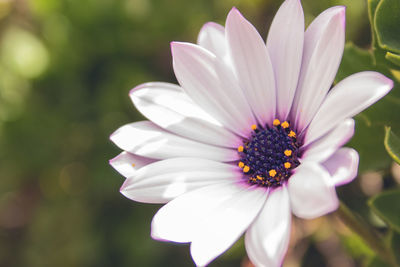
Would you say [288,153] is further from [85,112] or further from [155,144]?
[85,112]

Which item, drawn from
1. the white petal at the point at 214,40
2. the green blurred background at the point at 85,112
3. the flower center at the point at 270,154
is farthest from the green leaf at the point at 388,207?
the green blurred background at the point at 85,112

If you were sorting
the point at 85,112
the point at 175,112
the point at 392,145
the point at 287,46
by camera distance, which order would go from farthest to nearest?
1. the point at 85,112
2. the point at 175,112
3. the point at 287,46
4. the point at 392,145

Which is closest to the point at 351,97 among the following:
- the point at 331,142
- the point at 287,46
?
the point at 331,142

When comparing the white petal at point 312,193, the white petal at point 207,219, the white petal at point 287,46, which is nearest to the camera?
the white petal at point 312,193

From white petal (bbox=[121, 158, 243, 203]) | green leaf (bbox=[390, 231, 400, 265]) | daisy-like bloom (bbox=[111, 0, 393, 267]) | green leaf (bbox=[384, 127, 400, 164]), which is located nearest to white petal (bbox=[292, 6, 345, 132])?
daisy-like bloom (bbox=[111, 0, 393, 267])

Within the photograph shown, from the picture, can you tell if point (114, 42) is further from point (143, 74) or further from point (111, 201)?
point (111, 201)

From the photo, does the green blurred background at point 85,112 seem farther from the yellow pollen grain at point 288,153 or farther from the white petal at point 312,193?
the white petal at point 312,193

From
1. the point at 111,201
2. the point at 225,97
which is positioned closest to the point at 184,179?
the point at 225,97

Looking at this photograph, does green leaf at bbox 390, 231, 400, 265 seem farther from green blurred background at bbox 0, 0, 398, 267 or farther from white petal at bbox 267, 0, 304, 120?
green blurred background at bbox 0, 0, 398, 267
